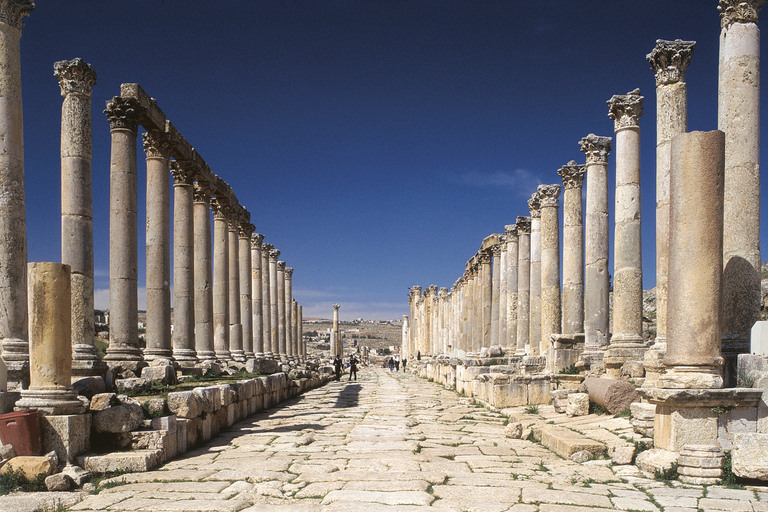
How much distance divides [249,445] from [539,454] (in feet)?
14.2

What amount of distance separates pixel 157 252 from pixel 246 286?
1202cm

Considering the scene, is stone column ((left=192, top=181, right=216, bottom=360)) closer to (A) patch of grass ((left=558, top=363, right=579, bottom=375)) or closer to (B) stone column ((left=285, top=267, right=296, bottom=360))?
(A) patch of grass ((left=558, top=363, right=579, bottom=375))

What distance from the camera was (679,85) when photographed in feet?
41.5

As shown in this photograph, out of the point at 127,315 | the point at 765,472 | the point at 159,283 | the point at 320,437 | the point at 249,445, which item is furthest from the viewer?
the point at 159,283

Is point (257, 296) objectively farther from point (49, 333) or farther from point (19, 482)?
point (19, 482)

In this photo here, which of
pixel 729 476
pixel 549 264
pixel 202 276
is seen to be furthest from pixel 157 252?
pixel 729 476

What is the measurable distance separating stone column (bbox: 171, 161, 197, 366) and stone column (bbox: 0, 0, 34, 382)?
21.8ft

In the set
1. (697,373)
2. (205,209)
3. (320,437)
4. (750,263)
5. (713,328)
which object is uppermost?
(205,209)

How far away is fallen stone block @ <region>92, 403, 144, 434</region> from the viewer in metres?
9.12

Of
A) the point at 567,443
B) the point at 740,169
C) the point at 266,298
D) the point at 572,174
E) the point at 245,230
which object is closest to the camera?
the point at 567,443

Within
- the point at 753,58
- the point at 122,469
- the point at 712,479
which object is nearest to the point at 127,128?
the point at 122,469

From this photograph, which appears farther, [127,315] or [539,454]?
[127,315]

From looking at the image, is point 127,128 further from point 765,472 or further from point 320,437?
point 765,472

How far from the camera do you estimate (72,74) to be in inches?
540
